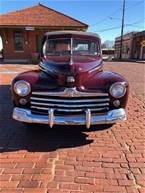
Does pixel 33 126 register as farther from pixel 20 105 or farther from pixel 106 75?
pixel 106 75

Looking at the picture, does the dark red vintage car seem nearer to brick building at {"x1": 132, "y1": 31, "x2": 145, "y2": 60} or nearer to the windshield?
the windshield

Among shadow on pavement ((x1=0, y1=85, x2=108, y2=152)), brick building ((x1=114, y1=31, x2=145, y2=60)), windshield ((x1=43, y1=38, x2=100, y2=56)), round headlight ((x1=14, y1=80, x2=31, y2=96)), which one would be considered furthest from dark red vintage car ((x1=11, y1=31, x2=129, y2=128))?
brick building ((x1=114, y1=31, x2=145, y2=60))

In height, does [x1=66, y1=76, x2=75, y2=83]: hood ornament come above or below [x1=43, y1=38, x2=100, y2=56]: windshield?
below

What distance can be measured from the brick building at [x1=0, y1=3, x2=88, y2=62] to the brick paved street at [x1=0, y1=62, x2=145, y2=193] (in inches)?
660

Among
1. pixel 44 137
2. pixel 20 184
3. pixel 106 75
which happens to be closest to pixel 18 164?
pixel 20 184

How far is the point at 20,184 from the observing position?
286cm

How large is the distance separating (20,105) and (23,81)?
16.8 inches

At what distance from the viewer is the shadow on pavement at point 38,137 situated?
3875 mm

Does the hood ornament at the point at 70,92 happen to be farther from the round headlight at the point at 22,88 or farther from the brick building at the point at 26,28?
the brick building at the point at 26,28

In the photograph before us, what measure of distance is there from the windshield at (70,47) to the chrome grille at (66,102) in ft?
5.48

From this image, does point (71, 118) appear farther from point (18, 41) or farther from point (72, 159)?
point (18, 41)

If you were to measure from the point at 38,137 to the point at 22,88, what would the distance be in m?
0.97

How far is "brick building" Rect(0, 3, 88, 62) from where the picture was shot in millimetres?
20391

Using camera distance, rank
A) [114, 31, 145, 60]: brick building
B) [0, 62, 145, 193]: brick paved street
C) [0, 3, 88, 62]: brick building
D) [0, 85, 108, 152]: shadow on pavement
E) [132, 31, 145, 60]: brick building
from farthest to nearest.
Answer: [114, 31, 145, 60]: brick building
[132, 31, 145, 60]: brick building
[0, 3, 88, 62]: brick building
[0, 85, 108, 152]: shadow on pavement
[0, 62, 145, 193]: brick paved street
